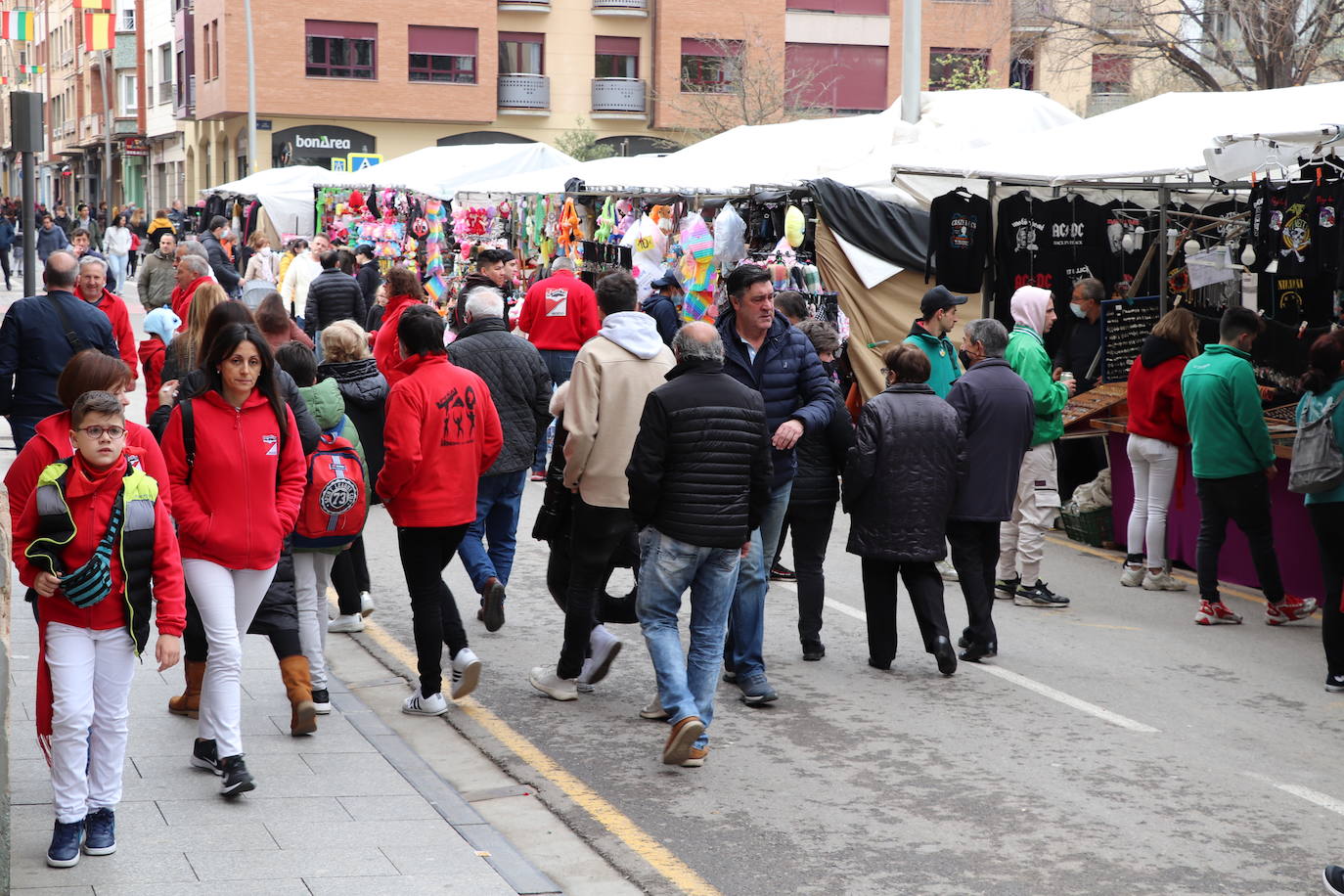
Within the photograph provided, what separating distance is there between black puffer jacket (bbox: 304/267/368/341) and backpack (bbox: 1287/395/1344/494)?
9847 millimetres

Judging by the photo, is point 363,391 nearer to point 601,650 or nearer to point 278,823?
point 601,650

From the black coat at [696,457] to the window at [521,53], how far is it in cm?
4701

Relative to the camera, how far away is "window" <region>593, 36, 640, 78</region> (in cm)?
5244

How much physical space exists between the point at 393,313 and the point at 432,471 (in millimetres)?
5051

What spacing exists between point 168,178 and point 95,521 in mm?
62106

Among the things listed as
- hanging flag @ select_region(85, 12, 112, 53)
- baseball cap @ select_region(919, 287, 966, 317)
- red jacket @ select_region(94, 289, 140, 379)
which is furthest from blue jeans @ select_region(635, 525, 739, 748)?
hanging flag @ select_region(85, 12, 112, 53)

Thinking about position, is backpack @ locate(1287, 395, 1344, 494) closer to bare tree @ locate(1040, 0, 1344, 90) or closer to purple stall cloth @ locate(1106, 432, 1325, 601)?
purple stall cloth @ locate(1106, 432, 1325, 601)

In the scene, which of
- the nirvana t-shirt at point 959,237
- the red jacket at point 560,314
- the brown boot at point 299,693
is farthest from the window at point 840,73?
the brown boot at point 299,693

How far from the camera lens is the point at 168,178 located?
6303 centimetres

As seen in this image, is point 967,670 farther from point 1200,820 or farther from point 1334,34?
point 1334,34

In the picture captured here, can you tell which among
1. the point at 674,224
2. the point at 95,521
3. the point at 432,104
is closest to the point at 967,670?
the point at 95,521

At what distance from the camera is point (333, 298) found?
15398 millimetres

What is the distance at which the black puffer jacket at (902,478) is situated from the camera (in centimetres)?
768

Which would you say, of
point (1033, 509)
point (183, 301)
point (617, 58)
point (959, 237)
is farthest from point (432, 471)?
point (617, 58)
